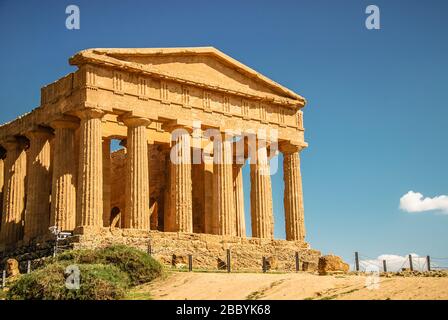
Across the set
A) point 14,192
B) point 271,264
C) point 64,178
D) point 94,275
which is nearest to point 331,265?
point 271,264

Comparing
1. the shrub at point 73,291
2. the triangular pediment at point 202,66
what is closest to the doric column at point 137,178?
the triangular pediment at point 202,66

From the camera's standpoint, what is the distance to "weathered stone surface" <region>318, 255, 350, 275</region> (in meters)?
28.5

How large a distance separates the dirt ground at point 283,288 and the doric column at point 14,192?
1423 centimetres

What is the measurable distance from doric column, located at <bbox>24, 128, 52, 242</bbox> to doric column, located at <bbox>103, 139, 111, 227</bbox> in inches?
120

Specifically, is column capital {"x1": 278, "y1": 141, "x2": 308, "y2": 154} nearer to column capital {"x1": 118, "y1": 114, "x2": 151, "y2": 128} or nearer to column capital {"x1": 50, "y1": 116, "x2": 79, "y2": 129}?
column capital {"x1": 118, "y1": 114, "x2": 151, "y2": 128}

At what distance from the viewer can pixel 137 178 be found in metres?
36.4

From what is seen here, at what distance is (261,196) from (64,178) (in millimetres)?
12013

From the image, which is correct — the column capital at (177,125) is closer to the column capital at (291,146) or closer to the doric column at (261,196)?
the doric column at (261,196)

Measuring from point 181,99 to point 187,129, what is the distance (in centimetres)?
168

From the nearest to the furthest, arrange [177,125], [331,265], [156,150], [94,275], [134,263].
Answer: [94,275] < [134,263] < [331,265] < [177,125] < [156,150]

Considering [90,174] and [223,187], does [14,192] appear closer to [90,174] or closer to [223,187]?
[90,174]

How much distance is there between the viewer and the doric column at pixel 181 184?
37.7 meters

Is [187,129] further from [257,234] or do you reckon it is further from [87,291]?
[87,291]
